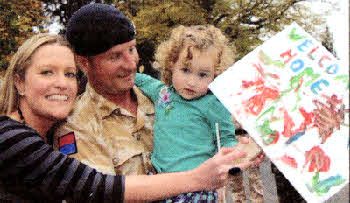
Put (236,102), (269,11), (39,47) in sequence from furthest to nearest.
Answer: (269,11) → (39,47) → (236,102)

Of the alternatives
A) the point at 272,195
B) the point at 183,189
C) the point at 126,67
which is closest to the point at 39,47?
the point at 126,67

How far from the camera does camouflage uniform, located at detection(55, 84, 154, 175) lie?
1.80 m

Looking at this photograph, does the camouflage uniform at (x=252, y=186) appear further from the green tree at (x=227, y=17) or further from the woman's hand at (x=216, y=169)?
the green tree at (x=227, y=17)

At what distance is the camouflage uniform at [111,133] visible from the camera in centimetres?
180

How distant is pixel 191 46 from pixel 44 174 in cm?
101

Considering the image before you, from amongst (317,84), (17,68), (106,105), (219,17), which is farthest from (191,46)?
(219,17)

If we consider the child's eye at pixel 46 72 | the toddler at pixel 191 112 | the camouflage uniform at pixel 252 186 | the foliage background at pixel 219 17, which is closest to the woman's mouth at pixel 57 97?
the child's eye at pixel 46 72

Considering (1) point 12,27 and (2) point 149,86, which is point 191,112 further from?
(1) point 12,27

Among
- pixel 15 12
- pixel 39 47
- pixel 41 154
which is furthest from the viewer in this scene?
pixel 15 12

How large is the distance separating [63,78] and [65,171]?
46 cm

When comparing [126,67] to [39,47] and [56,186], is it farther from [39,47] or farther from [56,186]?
[56,186]

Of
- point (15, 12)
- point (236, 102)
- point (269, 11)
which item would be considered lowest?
point (269, 11)

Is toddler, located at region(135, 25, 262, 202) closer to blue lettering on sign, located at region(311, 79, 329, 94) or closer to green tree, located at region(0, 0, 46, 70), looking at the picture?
blue lettering on sign, located at region(311, 79, 329, 94)

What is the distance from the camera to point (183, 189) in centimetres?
158
